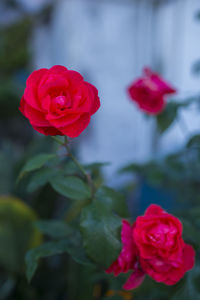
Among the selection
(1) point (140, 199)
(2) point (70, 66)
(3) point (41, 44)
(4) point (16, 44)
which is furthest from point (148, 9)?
(4) point (16, 44)

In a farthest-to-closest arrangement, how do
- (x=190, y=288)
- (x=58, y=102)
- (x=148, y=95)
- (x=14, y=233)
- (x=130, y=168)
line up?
1. (x=14, y=233)
2. (x=130, y=168)
3. (x=148, y=95)
4. (x=190, y=288)
5. (x=58, y=102)

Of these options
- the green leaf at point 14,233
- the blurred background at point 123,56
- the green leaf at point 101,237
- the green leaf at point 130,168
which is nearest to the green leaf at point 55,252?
the green leaf at point 101,237

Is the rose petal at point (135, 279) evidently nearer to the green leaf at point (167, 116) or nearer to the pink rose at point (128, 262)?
the pink rose at point (128, 262)

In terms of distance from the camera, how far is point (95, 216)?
405 mm

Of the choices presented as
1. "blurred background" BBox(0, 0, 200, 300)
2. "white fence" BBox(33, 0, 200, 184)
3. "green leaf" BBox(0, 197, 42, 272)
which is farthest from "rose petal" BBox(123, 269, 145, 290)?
"white fence" BBox(33, 0, 200, 184)

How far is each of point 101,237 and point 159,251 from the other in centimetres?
7

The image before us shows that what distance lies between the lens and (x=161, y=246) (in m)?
0.39

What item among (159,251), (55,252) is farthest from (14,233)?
(159,251)

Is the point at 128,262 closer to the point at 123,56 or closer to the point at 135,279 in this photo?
the point at 135,279

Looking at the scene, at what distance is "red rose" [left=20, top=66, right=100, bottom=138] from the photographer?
0.36m

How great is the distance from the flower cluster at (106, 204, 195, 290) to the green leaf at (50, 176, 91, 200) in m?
0.08

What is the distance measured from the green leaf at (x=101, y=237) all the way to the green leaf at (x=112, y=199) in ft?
0.15

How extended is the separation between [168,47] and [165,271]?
1.69m

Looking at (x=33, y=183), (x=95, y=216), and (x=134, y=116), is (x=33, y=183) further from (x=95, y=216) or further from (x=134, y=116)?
(x=134, y=116)
